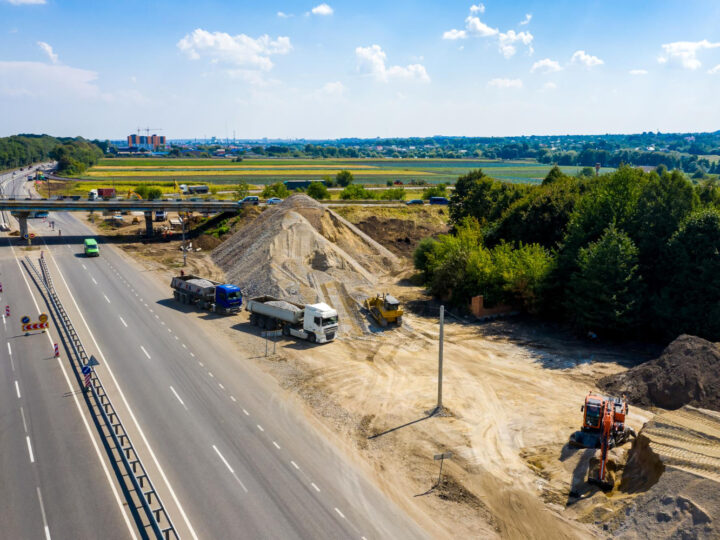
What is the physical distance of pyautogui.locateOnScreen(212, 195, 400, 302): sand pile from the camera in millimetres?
56188

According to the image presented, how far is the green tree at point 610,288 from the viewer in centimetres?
4322

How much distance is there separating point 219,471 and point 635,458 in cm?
1974

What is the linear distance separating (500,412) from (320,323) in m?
16.4

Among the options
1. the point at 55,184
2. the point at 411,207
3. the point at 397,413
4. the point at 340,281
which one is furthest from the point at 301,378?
the point at 55,184

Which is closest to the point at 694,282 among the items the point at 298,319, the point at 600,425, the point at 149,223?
the point at 600,425

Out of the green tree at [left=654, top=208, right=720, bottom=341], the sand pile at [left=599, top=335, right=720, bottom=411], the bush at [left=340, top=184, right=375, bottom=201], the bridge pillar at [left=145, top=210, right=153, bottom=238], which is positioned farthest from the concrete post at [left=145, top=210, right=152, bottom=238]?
the sand pile at [left=599, top=335, right=720, bottom=411]

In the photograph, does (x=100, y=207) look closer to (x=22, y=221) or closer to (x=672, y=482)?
(x=22, y=221)

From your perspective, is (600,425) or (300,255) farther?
(300,255)

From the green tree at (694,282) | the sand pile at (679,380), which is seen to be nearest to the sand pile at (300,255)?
the sand pile at (679,380)

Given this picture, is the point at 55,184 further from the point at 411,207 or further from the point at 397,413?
the point at 397,413

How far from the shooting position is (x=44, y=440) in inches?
1077

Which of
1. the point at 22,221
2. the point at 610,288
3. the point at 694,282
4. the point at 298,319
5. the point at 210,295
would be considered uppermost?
the point at 22,221

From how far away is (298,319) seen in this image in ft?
147

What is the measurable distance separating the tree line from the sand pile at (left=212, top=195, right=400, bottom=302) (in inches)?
355
